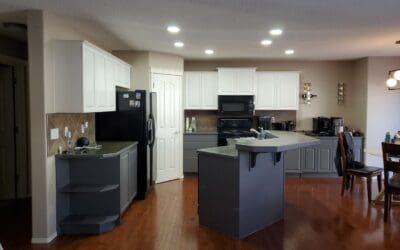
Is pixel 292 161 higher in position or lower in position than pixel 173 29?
lower

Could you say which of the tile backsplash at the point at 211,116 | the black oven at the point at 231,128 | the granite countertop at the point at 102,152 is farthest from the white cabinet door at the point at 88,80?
the tile backsplash at the point at 211,116

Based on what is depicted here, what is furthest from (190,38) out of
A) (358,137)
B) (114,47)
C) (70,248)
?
(358,137)

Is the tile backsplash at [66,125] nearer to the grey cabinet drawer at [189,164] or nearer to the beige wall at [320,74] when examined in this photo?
the grey cabinet drawer at [189,164]

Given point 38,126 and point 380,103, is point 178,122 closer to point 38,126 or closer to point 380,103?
point 38,126

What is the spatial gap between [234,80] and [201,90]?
70 centimetres

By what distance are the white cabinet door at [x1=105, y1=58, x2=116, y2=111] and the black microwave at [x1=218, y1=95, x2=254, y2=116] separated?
2.51 meters

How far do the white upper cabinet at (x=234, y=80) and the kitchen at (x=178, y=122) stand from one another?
2 cm

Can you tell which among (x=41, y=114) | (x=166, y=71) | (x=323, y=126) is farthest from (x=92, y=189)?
(x=323, y=126)

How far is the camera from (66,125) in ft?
12.8

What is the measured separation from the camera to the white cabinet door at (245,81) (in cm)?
656

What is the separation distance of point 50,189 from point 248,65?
190 inches

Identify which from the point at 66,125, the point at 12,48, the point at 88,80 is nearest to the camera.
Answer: the point at 88,80

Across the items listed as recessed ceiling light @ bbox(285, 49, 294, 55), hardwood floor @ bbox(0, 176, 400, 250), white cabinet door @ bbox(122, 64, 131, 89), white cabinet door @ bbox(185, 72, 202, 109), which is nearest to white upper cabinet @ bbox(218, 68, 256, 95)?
white cabinet door @ bbox(185, 72, 202, 109)

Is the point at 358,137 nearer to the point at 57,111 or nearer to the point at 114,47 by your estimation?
the point at 114,47
